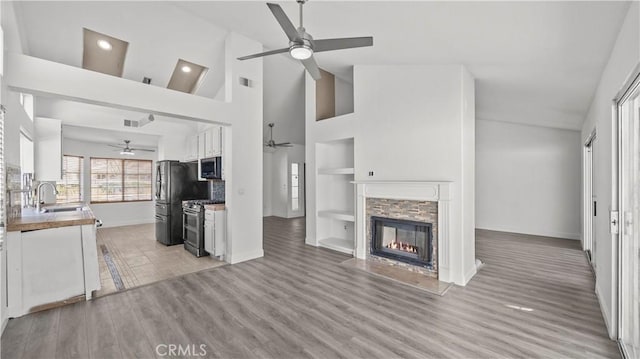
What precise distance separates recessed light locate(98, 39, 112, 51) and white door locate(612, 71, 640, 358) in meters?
6.20

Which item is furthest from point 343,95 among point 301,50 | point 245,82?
point 301,50

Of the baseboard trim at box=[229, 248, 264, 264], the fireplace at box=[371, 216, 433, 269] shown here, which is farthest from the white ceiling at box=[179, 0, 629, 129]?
the baseboard trim at box=[229, 248, 264, 264]

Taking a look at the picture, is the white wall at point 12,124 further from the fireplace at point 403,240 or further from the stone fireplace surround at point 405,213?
the fireplace at point 403,240

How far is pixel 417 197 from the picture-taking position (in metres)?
4.00

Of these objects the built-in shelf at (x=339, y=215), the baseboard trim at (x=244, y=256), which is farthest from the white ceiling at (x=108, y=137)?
the built-in shelf at (x=339, y=215)

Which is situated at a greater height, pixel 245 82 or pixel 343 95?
pixel 343 95

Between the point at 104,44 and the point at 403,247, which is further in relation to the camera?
the point at 403,247

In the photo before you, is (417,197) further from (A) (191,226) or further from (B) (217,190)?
(A) (191,226)

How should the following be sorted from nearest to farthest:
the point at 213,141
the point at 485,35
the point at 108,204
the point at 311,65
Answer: the point at 485,35
the point at 311,65
the point at 213,141
the point at 108,204

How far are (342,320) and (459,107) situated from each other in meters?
3.08

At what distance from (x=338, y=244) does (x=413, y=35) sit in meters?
3.68

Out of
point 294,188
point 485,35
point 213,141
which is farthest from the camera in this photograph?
point 294,188

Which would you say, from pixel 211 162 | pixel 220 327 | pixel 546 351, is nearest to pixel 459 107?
pixel 546 351

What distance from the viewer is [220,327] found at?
8.29 ft
